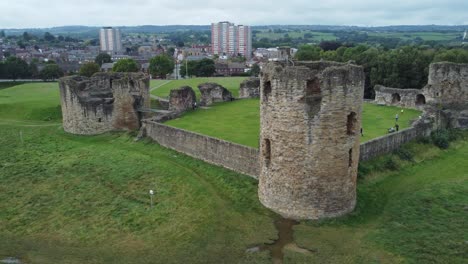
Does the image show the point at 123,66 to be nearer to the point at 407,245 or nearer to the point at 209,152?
the point at 209,152

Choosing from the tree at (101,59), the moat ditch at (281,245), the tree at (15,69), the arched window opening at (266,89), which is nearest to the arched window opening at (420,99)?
the arched window opening at (266,89)

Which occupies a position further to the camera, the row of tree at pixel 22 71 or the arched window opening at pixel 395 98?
the row of tree at pixel 22 71

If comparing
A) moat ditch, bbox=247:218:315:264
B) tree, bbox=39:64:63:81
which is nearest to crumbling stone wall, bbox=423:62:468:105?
moat ditch, bbox=247:218:315:264

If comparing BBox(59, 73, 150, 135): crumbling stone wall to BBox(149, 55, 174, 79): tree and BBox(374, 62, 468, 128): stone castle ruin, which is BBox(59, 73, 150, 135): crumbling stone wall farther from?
BBox(149, 55, 174, 79): tree

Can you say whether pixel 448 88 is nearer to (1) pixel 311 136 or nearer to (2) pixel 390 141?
(2) pixel 390 141

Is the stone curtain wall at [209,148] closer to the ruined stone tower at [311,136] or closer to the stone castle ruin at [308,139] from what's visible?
the stone castle ruin at [308,139]

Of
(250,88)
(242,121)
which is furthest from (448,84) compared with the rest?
(250,88)
